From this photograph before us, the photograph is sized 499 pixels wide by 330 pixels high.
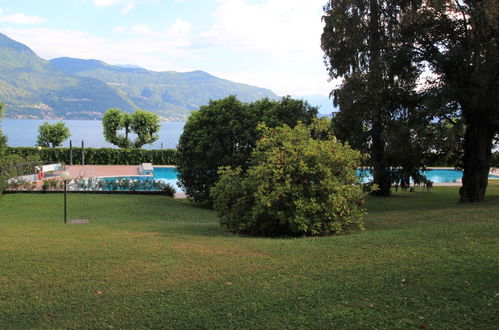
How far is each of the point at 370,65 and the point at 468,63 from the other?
2.82 meters

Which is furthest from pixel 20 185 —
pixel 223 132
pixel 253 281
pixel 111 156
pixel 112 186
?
pixel 253 281

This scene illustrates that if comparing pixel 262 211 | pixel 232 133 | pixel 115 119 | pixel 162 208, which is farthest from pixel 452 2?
pixel 115 119

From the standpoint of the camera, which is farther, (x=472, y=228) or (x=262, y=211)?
(x=262, y=211)

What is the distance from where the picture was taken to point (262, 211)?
27.2ft

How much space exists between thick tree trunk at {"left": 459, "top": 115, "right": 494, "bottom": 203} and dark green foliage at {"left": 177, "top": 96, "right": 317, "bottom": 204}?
15.9ft

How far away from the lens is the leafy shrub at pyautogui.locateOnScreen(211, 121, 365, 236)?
825cm

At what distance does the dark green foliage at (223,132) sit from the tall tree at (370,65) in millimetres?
1615

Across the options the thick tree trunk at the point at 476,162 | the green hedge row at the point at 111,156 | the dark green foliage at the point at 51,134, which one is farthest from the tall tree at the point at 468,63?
the dark green foliage at the point at 51,134

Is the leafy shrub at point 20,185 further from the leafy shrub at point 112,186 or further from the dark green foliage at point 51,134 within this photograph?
→ the dark green foliage at point 51,134

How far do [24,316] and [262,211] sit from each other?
15.4ft

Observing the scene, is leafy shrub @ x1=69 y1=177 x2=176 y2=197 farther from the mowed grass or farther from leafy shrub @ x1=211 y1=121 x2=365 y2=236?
the mowed grass

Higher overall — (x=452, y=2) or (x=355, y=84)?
(x=452, y=2)

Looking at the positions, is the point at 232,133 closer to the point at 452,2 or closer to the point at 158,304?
the point at 452,2

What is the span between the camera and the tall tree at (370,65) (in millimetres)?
14133
